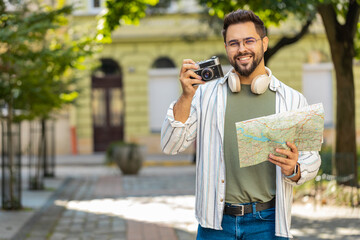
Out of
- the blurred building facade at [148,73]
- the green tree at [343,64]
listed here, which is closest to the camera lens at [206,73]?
the green tree at [343,64]

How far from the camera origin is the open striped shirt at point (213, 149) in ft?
10.2

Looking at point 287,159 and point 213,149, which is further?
point 213,149

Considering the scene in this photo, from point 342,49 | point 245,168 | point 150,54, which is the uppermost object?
point 150,54

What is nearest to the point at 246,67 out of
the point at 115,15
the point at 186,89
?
the point at 186,89

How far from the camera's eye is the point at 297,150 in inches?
119

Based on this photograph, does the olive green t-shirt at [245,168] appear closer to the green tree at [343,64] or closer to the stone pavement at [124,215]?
the stone pavement at [124,215]

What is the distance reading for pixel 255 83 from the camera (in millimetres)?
3139

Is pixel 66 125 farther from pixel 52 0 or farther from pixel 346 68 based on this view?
pixel 346 68

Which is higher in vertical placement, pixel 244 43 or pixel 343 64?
pixel 343 64

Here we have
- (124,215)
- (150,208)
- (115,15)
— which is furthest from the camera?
(150,208)

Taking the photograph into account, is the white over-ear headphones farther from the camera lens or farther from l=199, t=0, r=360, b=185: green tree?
l=199, t=0, r=360, b=185: green tree

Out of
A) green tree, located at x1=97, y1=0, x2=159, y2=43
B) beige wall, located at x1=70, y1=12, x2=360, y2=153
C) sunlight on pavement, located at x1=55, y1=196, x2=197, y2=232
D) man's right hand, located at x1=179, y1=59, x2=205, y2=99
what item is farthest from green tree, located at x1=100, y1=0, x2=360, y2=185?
beige wall, located at x1=70, y1=12, x2=360, y2=153

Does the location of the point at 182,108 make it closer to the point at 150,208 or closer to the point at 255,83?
the point at 255,83

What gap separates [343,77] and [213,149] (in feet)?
27.2
